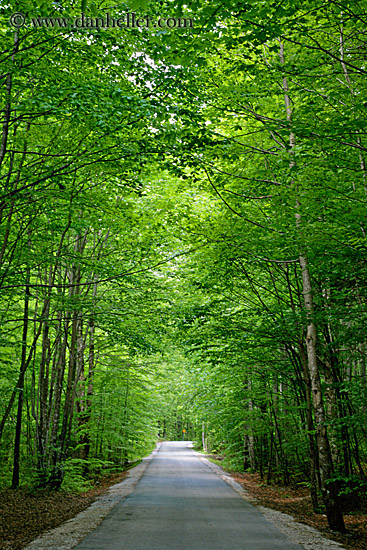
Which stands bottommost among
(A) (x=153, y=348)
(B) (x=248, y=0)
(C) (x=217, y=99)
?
(A) (x=153, y=348)

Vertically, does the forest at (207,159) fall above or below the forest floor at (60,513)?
above

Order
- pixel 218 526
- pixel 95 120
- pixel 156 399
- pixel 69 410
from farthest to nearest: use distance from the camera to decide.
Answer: pixel 156 399 → pixel 69 410 → pixel 218 526 → pixel 95 120

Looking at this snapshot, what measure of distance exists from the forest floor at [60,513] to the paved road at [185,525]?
3.07ft

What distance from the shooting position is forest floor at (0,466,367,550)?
7.33 m

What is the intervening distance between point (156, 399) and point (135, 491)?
38.9ft

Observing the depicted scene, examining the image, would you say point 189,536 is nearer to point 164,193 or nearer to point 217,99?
point 217,99

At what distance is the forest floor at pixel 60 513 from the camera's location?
7.33m

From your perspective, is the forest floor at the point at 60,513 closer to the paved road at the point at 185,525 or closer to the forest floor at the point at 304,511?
the forest floor at the point at 304,511

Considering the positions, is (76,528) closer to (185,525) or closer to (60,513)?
(60,513)

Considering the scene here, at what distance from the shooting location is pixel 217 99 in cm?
841

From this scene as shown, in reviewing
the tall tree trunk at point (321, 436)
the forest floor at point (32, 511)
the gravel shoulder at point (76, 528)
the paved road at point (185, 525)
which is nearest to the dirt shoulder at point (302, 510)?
the tall tree trunk at point (321, 436)

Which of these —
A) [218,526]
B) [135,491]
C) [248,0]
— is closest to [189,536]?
[218,526]

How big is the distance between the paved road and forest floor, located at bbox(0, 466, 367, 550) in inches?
36.8

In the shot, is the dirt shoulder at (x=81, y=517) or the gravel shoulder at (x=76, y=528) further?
the dirt shoulder at (x=81, y=517)
